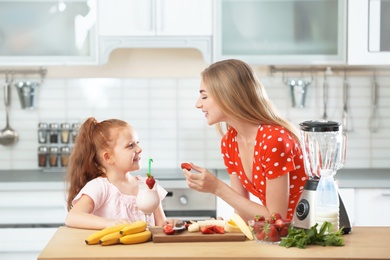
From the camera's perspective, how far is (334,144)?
276cm

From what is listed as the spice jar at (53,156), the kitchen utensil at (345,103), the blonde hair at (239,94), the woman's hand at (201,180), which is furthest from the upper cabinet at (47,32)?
the woman's hand at (201,180)

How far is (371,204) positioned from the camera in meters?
4.21

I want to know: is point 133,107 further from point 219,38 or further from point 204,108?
point 204,108

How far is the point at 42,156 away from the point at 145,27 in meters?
0.97

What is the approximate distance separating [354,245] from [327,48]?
6.91ft

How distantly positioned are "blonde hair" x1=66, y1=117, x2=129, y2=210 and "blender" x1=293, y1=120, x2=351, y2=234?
2.39 feet

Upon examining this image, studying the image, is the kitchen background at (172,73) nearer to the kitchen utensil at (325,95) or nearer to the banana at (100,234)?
the kitchen utensil at (325,95)

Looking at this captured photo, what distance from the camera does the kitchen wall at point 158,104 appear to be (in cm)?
473

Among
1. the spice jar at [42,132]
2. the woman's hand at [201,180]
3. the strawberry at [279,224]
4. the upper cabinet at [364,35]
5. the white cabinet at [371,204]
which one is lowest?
the white cabinet at [371,204]

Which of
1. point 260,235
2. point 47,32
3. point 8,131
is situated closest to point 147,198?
point 260,235

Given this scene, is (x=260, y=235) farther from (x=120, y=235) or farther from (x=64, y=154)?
(x=64, y=154)

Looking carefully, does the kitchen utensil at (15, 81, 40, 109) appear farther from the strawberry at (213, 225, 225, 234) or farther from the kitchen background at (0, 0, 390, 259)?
the strawberry at (213, 225, 225, 234)

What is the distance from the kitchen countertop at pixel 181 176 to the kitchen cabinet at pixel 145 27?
0.66m

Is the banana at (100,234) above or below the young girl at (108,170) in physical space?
below
